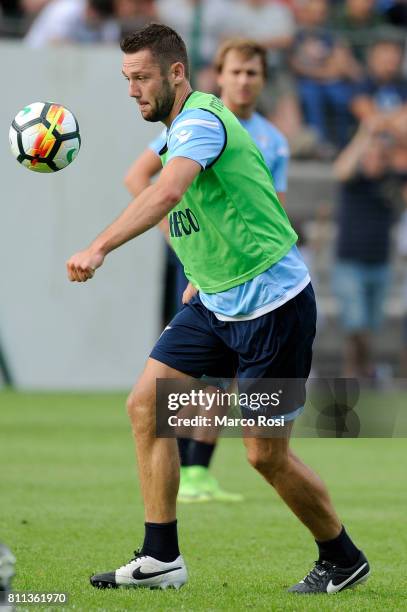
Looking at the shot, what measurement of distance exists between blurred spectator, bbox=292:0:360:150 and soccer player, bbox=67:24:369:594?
32.4ft

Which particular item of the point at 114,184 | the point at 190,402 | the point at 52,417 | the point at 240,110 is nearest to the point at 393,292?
the point at 114,184

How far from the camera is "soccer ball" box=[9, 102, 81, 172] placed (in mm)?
6148

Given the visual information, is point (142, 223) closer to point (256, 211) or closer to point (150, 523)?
point (256, 211)

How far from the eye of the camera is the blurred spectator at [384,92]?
15.8 metres

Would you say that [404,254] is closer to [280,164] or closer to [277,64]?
[277,64]

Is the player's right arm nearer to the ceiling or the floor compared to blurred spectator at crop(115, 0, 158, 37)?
nearer to the floor

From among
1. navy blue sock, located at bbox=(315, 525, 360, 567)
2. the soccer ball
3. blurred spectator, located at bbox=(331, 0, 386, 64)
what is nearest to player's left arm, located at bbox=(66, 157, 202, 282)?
the soccer ball

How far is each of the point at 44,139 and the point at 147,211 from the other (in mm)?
1036

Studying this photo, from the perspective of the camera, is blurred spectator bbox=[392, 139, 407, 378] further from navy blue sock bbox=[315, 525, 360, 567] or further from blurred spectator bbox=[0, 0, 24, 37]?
navy blue sock bbox=[315, 525, 360, 567]

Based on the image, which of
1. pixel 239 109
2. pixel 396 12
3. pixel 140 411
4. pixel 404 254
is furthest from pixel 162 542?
pixel 396 12

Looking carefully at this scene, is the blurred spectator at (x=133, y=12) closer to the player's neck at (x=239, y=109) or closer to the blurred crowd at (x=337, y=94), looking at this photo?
the blurred crowd at (x=337, y=94)

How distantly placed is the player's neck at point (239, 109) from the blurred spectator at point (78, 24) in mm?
6872

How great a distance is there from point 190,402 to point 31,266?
9277 millimetres

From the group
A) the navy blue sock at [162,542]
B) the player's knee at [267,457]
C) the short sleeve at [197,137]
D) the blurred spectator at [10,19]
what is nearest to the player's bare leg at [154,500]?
the navy blue sock at [162,542]
